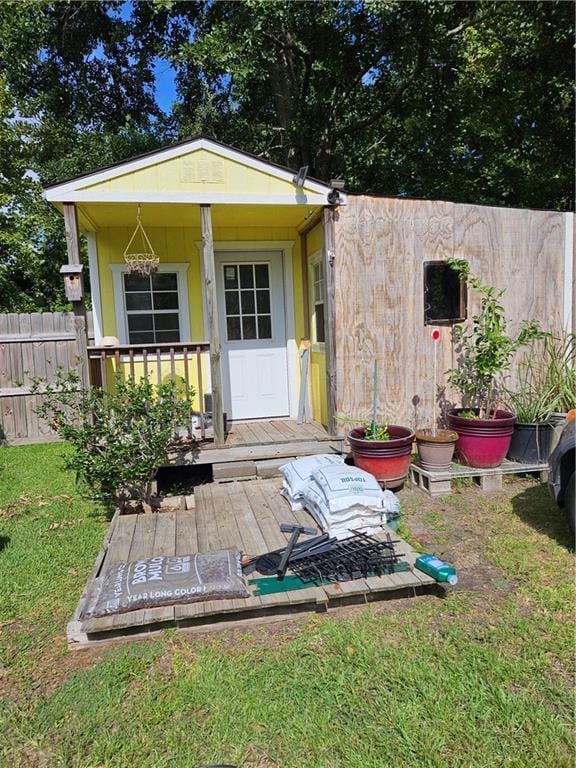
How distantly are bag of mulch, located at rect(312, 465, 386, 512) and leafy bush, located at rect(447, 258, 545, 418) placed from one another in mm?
1915

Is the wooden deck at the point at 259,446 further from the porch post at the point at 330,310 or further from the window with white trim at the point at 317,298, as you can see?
the window with white trim at the point at 317,298

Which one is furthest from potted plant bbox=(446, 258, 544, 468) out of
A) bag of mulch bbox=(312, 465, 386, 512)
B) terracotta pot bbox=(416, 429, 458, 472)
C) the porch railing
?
the porch railing

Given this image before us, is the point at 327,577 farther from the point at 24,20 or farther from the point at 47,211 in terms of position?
the point at 24,20

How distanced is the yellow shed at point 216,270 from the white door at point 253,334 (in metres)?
0.01

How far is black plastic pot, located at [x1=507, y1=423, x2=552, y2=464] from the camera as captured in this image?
4.64 m

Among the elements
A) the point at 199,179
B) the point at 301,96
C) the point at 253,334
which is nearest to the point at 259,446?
the point at 253,334

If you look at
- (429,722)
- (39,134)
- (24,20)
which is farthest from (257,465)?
(24,20)

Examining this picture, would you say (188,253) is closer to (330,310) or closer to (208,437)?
(330,310)

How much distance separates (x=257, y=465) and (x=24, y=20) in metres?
10.1

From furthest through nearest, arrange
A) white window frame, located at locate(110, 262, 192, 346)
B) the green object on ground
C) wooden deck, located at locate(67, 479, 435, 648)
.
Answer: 1. white window frame, located at locate(110, 262, 192, 346)
2. the green object on ground
3. wooden deck, located at locate(67, 479, 435, 648)

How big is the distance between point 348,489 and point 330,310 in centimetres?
215

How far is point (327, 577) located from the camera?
8.95 ft

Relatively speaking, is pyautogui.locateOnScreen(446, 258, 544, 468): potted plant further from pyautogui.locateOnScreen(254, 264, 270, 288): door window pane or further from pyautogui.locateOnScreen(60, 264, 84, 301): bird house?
pyautogui.locateOnScreen(60, 264, 84, 301): bird house

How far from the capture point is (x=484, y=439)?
14.8 ft
